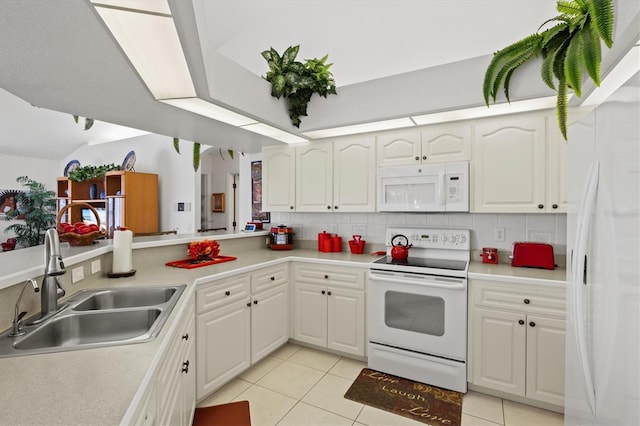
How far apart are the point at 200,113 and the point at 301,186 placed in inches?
52.4


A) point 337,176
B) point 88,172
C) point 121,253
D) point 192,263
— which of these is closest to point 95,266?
point 121,253

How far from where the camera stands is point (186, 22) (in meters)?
1.17

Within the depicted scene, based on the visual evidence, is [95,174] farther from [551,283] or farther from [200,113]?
[551,283]

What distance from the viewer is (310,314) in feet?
9.42

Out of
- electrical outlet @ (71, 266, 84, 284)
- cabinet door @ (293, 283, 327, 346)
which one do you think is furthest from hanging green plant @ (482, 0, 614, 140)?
electrical outlet @ (71, 266, 84, 284)

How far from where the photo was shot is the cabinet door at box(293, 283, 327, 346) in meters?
2.81

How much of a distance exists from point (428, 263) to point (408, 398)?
102 centimetres

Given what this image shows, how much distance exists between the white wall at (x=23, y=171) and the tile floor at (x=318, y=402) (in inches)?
296

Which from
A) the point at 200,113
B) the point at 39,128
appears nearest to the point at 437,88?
the point at 200,113

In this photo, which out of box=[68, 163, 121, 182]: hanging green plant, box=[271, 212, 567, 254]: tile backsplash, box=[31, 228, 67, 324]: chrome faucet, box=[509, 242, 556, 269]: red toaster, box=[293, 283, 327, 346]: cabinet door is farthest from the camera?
box=[68, 163, 121, 182]: hanging green plant

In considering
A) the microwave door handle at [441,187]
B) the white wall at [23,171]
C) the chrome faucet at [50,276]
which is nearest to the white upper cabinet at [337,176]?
the microwave door handle at [441,187]

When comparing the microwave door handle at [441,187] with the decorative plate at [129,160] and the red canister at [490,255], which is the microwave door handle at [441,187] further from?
the decorative plate at [129,160]

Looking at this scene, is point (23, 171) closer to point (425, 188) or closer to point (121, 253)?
point (121, 253)

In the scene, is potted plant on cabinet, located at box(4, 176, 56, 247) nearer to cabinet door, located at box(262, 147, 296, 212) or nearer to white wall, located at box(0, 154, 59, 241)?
white wall, located at box(0, 154, 59, 241)
